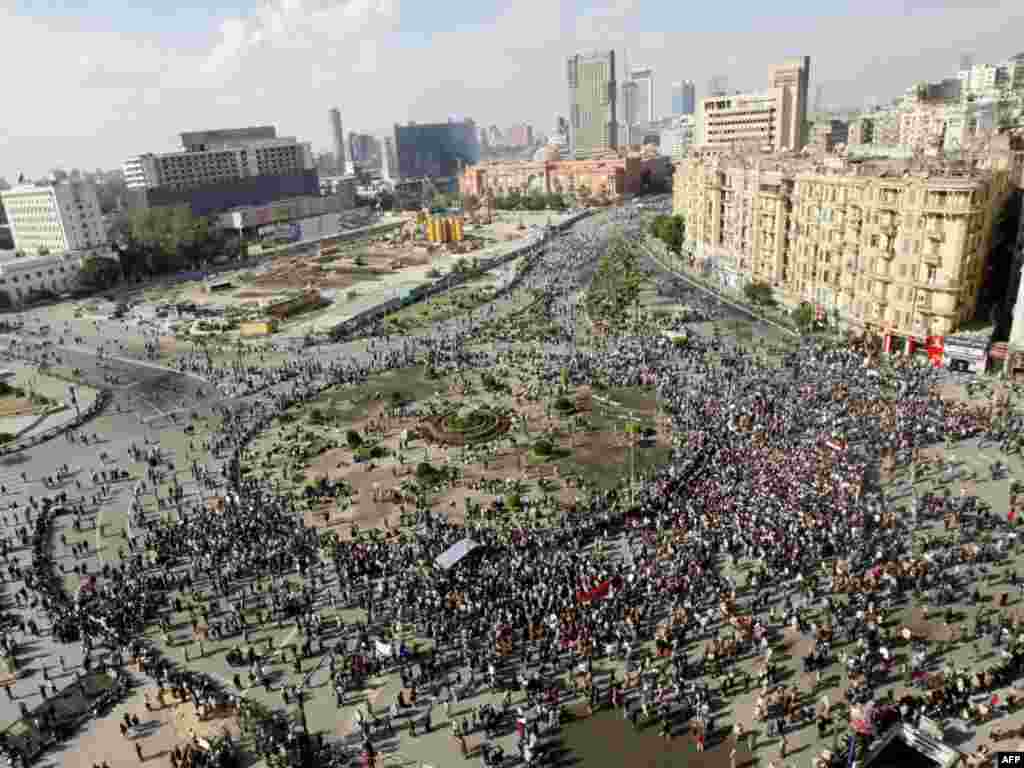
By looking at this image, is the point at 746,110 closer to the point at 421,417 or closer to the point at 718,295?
the point at 718,295

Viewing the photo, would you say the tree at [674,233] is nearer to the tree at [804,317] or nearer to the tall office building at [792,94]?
the tree at [804,317]

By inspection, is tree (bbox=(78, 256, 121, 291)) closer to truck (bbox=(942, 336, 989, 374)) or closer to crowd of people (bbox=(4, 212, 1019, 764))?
crowd of people (bbox=(4, 212, 1019, 764))

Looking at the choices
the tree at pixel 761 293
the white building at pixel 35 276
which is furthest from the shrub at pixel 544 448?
the white building at pixel 35 276

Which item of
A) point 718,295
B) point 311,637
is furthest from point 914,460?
point 718,295

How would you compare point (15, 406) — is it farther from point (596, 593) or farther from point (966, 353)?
point (966, 353)

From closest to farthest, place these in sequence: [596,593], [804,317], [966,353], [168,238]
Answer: [596,593] < [966,353] < [804,317] < [168,238]

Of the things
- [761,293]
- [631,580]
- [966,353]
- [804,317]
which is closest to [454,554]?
[631,580]
